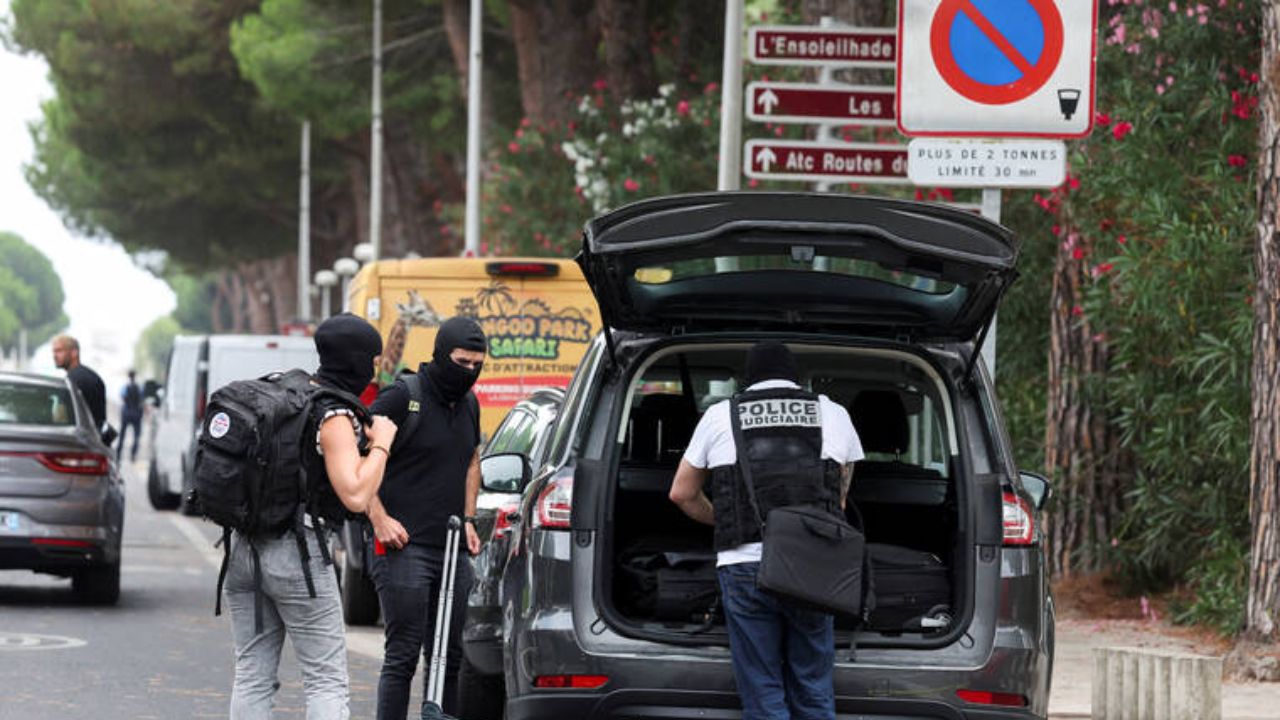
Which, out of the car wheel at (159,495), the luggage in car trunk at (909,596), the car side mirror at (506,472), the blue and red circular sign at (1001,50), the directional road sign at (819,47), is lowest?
the car wheel at (159,495)

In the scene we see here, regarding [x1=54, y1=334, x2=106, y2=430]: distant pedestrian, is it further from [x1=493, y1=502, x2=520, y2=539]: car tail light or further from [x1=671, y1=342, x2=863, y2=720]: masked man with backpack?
[x1=671, y1=342, x2=863, y2=720]: masked man with backpack

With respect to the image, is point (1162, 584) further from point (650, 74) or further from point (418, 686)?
point (650, 74)

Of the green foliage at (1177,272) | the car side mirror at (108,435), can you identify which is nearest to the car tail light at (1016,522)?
the green foliage at (1177,272)

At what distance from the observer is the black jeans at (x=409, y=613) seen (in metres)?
8.67

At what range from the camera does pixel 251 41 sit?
43844mm

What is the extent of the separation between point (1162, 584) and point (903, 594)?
9.16 m

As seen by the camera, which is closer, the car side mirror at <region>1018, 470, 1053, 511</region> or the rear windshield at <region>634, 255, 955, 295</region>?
the rear windshield at <region>634, 255, 955, 295</region>

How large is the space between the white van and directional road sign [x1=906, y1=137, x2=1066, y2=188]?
16288 millimetres

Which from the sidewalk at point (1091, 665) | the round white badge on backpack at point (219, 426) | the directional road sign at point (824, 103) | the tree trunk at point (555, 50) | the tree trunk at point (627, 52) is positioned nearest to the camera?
the round white badge on backpack at point (219, 426)

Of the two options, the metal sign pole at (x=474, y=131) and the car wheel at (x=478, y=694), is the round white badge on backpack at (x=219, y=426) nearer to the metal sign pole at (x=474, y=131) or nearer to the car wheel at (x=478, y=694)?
the car wheel at (x=478, y=694)

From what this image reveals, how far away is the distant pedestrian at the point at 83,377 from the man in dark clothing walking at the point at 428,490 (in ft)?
30.3

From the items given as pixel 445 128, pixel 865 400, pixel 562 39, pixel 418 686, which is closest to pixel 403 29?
pixel 445 128

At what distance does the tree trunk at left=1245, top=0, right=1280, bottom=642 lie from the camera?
12.0 metres

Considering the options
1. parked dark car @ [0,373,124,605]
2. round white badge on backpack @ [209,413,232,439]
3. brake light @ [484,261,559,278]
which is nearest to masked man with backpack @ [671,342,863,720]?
round white badge on backpack @ [209,413,232,439]
